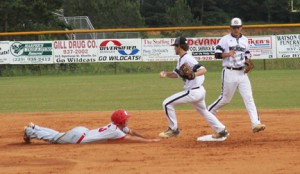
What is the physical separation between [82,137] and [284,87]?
37.8 feet

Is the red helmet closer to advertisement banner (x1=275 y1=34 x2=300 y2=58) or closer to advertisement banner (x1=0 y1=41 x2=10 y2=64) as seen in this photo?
advertisement banner (x1=275 y1=34 x2=300 y2=58)

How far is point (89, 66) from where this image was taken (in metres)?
32.2

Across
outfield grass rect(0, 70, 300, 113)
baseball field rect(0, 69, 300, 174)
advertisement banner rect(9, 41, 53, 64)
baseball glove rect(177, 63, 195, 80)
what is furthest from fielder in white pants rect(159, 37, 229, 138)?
advertisement banner rect(9, 41, 53, 64)

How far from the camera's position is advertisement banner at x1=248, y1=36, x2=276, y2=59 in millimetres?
28623

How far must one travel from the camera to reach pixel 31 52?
29703 mm

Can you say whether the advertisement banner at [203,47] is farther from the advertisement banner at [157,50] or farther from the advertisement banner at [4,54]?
the advertisement banner at [4,54]

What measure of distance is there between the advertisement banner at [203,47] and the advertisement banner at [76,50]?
4221 millimetres

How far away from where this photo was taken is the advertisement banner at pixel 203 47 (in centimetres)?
2878

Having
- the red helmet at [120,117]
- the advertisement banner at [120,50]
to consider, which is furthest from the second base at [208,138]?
the advertisement banner at [120,50]

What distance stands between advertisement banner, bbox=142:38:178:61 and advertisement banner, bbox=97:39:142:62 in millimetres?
260

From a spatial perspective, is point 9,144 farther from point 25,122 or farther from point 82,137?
point 25,122

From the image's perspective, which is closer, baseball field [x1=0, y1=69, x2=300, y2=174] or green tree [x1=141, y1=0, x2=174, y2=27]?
baseball field [x1=0, y1=69, x2=300, y2=174]

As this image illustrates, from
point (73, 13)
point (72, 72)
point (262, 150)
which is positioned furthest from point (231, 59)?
point (73, 13)

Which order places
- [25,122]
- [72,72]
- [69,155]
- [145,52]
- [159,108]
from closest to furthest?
[69,155], [25,122], [159,108], [145,52], [72,72]
